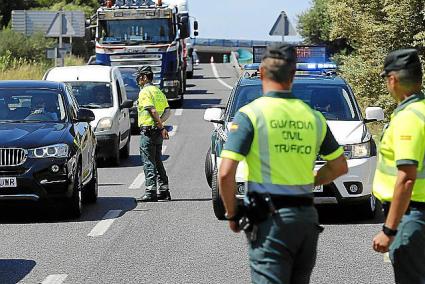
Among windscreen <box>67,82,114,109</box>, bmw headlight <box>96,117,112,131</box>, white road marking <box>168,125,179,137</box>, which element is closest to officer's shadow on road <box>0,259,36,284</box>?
bmw headlight <box>96,117,112,131</box>

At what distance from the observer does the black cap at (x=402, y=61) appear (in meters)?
5.98

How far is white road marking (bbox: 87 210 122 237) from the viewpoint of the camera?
39.0 feet

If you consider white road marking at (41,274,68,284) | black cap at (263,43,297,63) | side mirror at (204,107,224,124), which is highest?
black cap at (263,43,297,63)

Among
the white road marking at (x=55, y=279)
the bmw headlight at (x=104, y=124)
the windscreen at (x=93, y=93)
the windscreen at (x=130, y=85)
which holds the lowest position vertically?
the windscreen at (x=130, y=85)

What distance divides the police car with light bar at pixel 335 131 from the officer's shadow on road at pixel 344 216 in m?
0.10

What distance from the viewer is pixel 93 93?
2086 centimetres

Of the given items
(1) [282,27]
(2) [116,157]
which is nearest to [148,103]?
(2) [116,157]

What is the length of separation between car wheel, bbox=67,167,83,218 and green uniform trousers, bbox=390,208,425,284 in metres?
7.38

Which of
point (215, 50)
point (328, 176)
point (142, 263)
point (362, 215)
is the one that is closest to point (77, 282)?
point (142, 263)

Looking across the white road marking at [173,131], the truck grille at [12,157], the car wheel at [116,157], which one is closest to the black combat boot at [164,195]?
the truck grille at [12,157]

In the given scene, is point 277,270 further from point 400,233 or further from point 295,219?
point 400,233

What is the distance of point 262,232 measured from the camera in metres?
5.50

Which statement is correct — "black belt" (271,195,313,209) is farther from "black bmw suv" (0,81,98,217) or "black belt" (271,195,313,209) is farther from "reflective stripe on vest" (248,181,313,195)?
"black bmw suv" (0,81,98,217)

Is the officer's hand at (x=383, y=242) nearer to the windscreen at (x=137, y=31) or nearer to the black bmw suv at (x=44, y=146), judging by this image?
the black bmw suv at (x=44, y=146)
